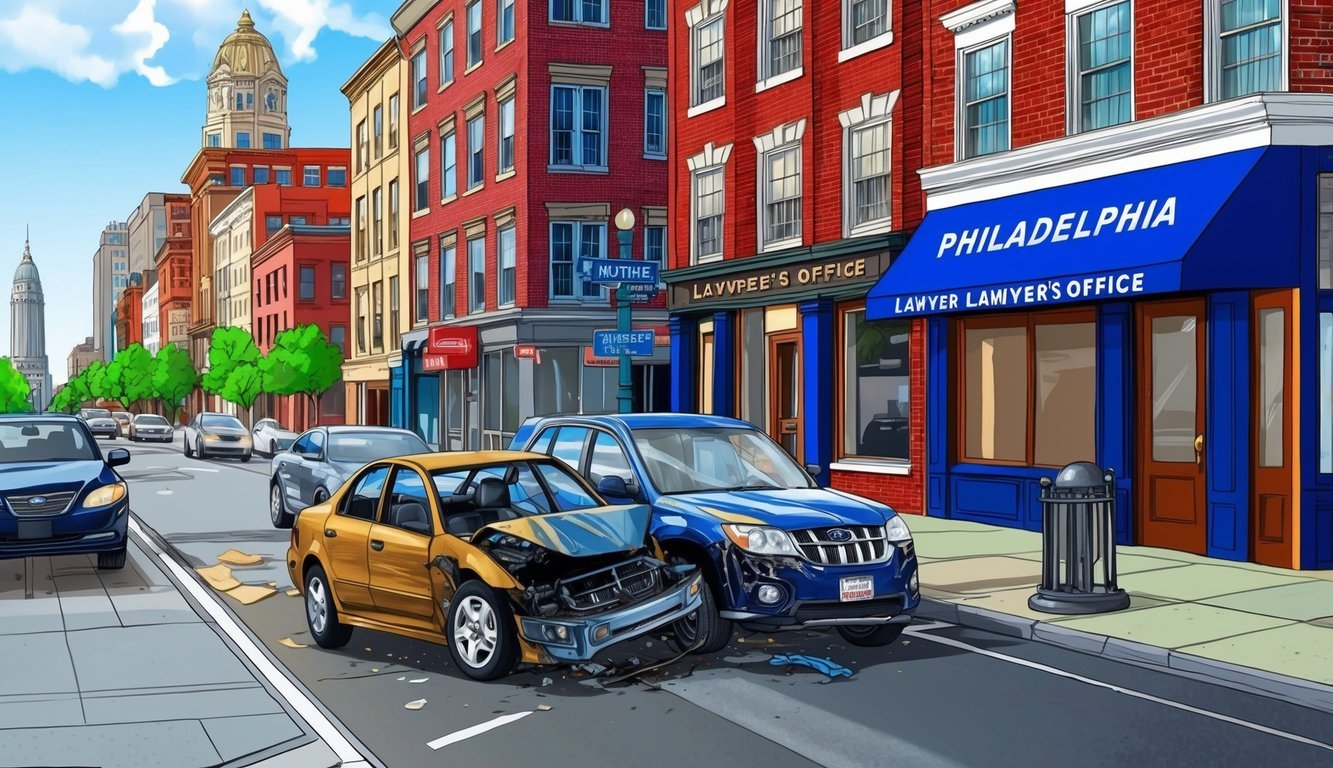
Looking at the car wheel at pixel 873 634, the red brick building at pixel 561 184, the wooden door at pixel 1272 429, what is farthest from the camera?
the red brick building at pixel 561 184

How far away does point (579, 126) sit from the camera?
35.9 metres

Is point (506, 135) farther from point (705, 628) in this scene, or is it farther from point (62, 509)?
point (705, 628)

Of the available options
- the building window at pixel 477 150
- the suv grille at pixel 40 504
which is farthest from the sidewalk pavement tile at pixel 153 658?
the building window at pixel 477 150

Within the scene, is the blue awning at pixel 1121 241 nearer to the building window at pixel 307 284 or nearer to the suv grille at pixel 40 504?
the suv grille at pixel 40 504

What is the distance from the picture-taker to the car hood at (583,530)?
27.8 ft

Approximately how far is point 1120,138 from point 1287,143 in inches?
87.3

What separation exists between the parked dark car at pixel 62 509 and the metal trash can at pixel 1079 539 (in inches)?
346

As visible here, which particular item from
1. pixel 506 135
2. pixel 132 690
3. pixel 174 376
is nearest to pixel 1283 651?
pixel 132 690

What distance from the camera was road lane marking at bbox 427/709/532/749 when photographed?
23.2 ft

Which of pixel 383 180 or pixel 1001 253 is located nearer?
pixel 1001 253

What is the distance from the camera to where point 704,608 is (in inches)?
357

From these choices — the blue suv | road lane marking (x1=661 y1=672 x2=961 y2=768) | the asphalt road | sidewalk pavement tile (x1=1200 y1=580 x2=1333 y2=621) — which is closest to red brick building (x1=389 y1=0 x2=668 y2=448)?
sidewalk pavement tile (x1=1200 y1=580 x2=1333 y2=621)

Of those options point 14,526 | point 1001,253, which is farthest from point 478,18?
point 14,526

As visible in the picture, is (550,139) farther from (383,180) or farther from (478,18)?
(383,180)
